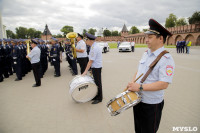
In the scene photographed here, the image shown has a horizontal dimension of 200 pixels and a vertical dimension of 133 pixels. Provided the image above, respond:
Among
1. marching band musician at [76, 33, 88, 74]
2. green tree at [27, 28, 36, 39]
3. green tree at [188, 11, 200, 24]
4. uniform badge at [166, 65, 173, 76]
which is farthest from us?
green tree at [27, 28, 36, 39]

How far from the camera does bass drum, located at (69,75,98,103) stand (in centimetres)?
347

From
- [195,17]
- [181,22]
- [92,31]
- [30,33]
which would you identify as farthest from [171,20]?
[30,33]

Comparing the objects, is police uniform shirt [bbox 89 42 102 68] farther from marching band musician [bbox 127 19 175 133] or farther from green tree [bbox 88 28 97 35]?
green tree [bbox 88 28 97 35]

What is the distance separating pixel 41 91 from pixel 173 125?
5.02 meters

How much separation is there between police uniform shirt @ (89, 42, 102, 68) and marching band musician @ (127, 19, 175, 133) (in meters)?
2.11

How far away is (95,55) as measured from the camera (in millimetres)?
3811

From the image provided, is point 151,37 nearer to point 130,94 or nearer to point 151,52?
point 151,52

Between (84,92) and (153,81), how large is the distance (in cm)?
244

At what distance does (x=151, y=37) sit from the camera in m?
1.66

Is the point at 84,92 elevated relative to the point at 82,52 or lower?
lower

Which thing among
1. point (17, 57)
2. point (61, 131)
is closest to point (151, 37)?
point (61, 131)

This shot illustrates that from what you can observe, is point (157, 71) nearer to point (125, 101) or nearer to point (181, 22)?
point (125, 101)

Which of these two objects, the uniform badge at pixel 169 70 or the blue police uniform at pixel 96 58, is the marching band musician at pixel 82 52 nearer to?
the blue police uniform at pixel 96 58

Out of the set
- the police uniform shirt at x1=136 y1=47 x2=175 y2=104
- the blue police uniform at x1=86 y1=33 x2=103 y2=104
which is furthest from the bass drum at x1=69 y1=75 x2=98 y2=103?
the police uniform shirt at x1=136 y1=47 x2=175 y2=104
